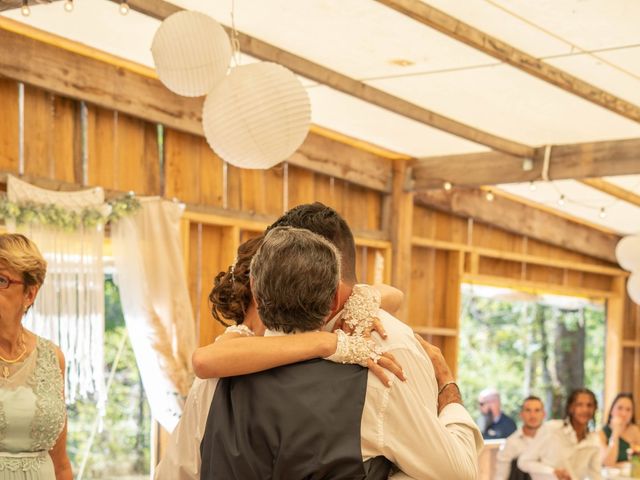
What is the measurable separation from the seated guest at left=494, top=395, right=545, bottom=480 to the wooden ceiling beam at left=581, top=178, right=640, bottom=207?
1858 mm

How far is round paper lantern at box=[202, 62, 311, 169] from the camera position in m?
3.93

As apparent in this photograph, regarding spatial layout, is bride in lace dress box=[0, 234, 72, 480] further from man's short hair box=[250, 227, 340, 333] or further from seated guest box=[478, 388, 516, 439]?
seated guest box=[478, 388, 516, 439]

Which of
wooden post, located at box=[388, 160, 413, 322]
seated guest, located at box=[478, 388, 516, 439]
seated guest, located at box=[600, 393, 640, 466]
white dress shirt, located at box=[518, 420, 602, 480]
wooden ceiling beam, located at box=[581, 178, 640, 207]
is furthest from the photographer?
seated guest, located at box=[478, 388, 516, 439]

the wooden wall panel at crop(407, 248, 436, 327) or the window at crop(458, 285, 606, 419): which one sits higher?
the wooden wall panel at crop(407, 248, 436, 327)

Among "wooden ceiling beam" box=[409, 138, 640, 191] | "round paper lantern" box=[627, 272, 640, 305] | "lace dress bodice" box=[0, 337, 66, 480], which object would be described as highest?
"wooden ceiling beam" box=[409, 138, 640, 191]

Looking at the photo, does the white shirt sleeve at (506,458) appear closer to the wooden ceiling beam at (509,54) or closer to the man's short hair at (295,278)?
the wooden ceiling beam at (509,54)

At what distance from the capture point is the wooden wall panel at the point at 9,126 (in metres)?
5.53

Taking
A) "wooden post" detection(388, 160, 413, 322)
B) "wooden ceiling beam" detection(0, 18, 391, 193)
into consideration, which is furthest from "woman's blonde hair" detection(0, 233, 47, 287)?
"wooden post" detection(388, 160, 413, 322)

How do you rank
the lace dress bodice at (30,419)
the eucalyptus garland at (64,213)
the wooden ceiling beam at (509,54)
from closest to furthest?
1. the lace dress bodice at (30,419)
2. the wooden ceiling beam at (509,54)
3. the eucalyptus garland at (64,213)

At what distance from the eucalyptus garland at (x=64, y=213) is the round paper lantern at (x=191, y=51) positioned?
174 cm

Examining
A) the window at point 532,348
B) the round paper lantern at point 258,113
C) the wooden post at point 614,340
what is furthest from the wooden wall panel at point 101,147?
the wooden post at point 614,340

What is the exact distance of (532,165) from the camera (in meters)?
7.49

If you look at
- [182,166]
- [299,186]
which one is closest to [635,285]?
[299,186]

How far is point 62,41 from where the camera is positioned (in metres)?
5.63
